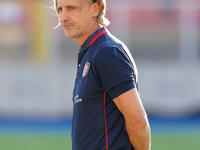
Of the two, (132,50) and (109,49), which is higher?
(109,49)

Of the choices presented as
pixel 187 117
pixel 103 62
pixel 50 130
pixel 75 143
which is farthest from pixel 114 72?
pixel 187 117

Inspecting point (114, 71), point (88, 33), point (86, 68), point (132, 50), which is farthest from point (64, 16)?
point (132, 50)

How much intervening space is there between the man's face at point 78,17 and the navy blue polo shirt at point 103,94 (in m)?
0.24

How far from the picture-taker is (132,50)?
1184cm

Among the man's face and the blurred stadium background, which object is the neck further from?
the blurred stadium background

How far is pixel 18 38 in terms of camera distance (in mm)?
11586

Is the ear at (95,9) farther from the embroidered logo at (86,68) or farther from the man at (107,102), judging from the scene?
the embroidered logo at (86,68)

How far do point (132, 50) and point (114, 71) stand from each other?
9697mm

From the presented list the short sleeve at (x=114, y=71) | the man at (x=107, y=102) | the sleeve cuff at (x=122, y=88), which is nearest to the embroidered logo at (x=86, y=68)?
the man at (x=107, y=102)

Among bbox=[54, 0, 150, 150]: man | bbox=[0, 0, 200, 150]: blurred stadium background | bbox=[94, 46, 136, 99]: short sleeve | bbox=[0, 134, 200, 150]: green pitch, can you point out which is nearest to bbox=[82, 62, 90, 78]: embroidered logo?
bbox=[54, 0, 150, 150]: man

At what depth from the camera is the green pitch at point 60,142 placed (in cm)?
689

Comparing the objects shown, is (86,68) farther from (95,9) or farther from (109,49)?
(95,9)

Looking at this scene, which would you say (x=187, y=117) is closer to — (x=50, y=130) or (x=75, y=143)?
(x=50, y=130)

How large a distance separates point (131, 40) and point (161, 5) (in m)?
1.40
